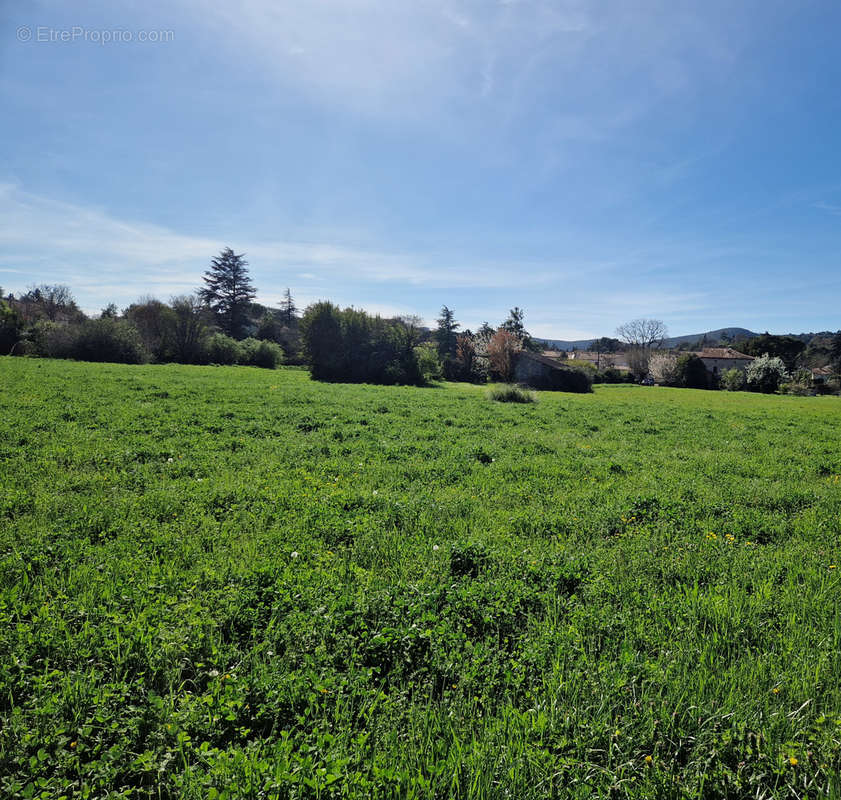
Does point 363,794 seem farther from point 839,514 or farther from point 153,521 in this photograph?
point 839,514

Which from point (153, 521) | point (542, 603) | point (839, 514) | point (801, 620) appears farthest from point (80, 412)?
point (839, 514)

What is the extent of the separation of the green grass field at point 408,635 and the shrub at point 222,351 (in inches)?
1710

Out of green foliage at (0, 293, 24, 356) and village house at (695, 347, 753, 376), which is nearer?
green foliage at (0, 293, 24, 356)

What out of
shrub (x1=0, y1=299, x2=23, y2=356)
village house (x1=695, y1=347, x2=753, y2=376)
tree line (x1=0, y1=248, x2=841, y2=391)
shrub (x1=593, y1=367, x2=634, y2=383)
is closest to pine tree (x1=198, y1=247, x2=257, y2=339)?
tree line (x1=0, y1=248, x2=841, y2=391)

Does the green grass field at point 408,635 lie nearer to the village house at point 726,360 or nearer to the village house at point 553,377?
the village house at point 553,377

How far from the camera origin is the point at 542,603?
150 inches

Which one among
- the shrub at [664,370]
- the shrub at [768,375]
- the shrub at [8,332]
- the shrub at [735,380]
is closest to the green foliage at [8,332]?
the shrub at [8,332]

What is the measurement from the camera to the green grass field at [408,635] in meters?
2.28

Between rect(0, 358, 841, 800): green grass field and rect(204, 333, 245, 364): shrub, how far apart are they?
4343 centimetres

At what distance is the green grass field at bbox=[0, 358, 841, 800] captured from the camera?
2281 mm

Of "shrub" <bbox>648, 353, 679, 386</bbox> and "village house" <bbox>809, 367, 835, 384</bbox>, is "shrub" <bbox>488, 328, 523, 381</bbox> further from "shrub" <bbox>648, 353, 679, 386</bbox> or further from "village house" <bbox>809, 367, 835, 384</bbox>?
"village house" <bbox>809, 367, 835, 384</bbox>

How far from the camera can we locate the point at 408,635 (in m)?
3.26

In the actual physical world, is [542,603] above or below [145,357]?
below

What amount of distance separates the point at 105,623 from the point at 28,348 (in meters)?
45.5
